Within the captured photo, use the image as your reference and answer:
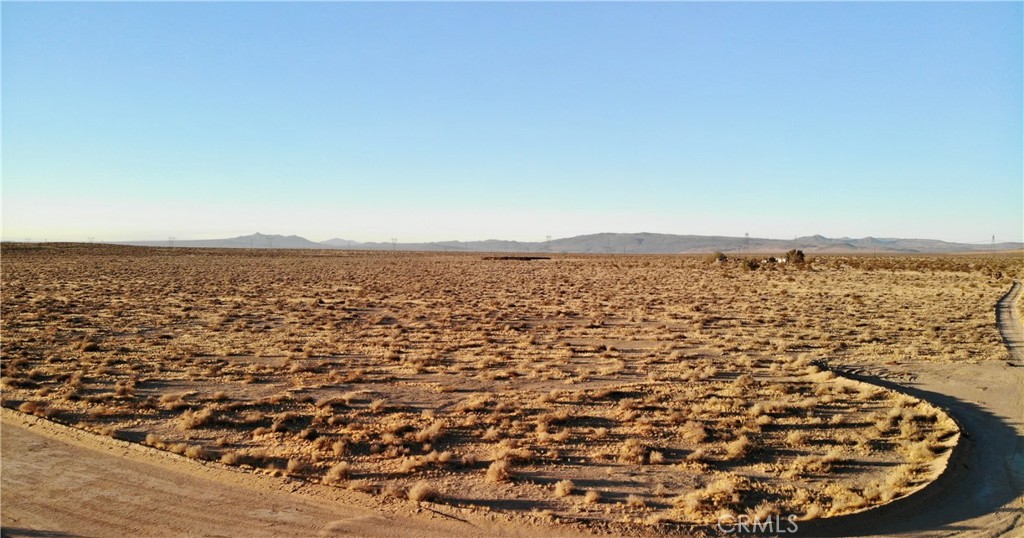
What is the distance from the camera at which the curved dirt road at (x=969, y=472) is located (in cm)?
783

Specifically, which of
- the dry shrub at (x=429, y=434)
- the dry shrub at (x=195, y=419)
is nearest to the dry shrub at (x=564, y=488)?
the dry shrub at (x=429, y=434)

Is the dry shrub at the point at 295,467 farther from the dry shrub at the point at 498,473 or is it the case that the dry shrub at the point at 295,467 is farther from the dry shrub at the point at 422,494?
the dry shrub at the point at 498,473

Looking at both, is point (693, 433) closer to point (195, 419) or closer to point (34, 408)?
point (195, 419)

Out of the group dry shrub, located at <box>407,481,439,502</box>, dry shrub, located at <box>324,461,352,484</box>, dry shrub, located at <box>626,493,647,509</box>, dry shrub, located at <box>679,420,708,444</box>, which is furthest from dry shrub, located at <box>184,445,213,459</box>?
dry shrub, located at <box>679,420,708,444</box>

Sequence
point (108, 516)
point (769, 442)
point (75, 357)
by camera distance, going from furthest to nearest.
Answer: point (75, 357), point (769, 442), point (108, 516)

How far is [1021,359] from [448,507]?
2000cm

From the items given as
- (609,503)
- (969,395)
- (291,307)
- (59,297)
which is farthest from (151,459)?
(59,297)

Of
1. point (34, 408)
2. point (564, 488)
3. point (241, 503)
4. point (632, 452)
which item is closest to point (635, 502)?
point (564, 488)

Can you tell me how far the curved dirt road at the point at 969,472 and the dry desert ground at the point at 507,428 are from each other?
5 centimetres

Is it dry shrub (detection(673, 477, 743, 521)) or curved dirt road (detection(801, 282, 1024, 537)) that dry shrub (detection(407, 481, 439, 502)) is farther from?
curved dirt road (detection(801, 282, 1024, 537))

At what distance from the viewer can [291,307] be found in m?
32.7

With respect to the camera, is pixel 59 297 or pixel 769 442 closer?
pixel 769 442

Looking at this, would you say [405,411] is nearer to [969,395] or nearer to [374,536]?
[374,536]

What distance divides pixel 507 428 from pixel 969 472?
316 inches
